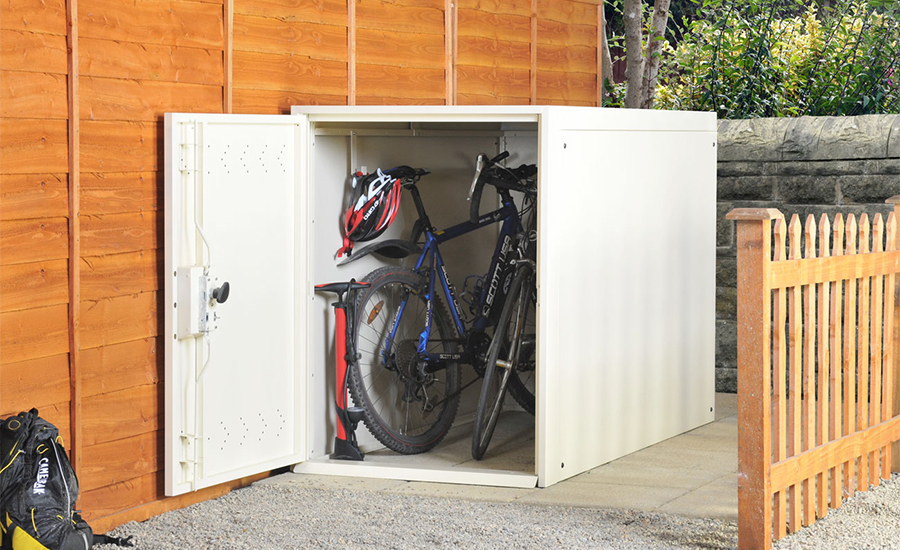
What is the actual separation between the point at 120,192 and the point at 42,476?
1.11 meters

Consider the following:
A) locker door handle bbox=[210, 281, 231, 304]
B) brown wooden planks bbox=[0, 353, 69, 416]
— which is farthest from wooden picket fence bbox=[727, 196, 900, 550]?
brown wooden planks bbox=[0, 353, 69, 416]

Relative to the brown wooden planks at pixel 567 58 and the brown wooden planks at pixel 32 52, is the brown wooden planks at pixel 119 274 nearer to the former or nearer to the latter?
the brown wooden planks at pixel 32 52

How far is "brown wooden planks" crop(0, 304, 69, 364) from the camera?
3758 mm

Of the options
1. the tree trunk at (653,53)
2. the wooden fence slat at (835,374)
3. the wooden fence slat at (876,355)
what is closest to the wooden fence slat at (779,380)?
the wooden fence slat at (835,374)

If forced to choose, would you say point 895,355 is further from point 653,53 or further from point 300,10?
point 653,53

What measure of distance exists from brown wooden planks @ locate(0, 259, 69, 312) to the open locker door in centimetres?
48

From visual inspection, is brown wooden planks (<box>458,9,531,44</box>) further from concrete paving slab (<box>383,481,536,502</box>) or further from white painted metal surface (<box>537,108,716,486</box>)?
concrete paving slab (<box>383,481,536,502</box>)

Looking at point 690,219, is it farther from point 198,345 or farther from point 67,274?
point 67,274

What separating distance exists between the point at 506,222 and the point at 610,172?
0.66 metres

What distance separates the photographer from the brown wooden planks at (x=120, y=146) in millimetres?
4035

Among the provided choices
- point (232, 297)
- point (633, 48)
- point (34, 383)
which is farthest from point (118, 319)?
point (633, 48)

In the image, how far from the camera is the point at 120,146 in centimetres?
416

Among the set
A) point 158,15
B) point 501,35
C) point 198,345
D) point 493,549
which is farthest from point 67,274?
point 501,35

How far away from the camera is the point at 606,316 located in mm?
5188
